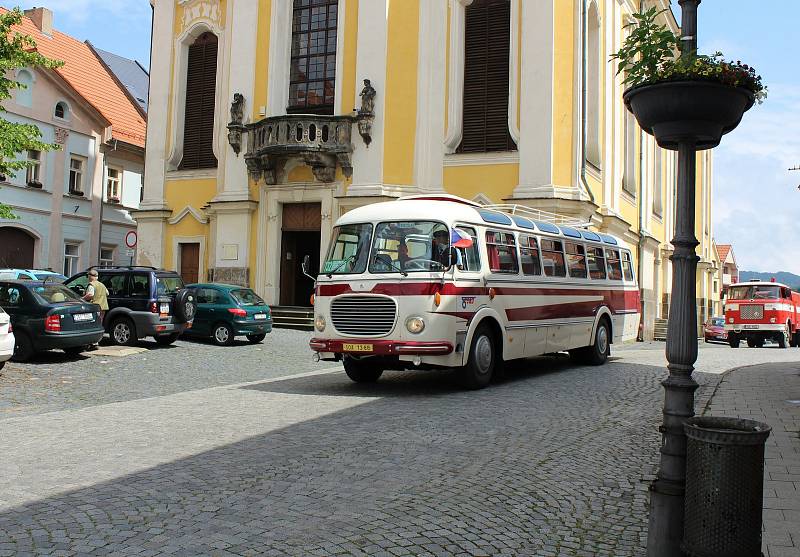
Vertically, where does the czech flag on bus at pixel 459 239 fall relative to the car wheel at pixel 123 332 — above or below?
above

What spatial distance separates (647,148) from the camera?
124ft

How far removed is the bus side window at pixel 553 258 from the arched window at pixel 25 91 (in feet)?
92.3

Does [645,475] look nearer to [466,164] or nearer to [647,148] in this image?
[466,164]

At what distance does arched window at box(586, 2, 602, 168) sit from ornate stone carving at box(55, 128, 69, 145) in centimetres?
2366

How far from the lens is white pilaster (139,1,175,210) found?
3138 cm

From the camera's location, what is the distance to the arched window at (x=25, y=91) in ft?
114

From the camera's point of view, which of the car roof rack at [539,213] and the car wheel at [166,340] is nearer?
the car roof rack at [539,213]

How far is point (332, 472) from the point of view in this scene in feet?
21.6

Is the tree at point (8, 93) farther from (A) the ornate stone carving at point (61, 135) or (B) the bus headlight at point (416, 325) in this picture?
(A) the ornate stone carving at point (61, 135)

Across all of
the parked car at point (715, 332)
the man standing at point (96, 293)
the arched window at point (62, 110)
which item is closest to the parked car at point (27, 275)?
the man standing at point (96, 293)

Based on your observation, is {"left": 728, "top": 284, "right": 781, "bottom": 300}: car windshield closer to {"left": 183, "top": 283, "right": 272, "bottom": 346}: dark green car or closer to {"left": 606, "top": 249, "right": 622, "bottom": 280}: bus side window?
{"left": 606, "top": 249, "right": 622, "bottom": 280}: bus side window

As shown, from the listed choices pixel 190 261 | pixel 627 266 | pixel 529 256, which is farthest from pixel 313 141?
pixel 529 256

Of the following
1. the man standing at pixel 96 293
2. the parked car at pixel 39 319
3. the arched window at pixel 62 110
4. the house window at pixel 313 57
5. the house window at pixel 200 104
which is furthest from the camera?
the arched window at pixel 62 110

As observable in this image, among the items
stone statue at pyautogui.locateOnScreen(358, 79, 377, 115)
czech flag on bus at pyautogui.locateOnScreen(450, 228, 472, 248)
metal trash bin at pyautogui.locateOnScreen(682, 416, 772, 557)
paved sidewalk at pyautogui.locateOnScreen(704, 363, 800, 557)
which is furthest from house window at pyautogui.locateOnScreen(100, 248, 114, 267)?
metal trash bin at pyautogui.locateOnScreen(682, 416, 772, 557)
